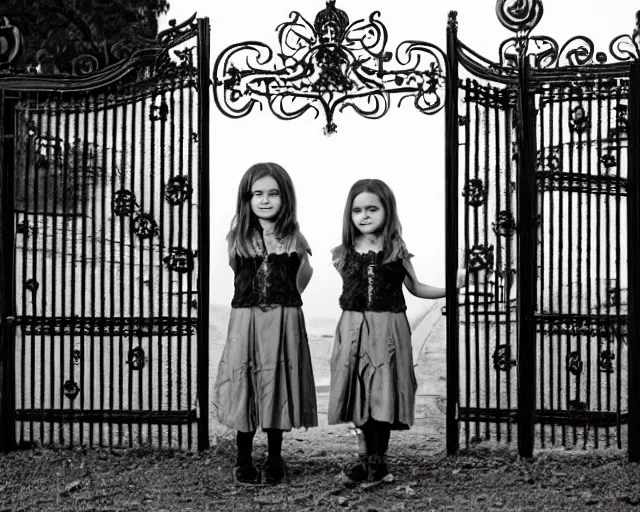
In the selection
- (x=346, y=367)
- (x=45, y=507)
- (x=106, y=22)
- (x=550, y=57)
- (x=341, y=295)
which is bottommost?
(x=45, y=507)

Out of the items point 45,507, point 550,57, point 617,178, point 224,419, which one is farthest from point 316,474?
point 550,57

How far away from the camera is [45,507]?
418 cm

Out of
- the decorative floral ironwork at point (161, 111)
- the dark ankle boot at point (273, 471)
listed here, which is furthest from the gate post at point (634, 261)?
the decorative floral ironwork at point (161, 111)

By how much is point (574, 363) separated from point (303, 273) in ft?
6.65

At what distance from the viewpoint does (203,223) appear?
495 cm

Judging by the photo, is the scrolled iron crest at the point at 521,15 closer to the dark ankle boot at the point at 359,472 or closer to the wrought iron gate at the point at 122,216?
the wrought iron gate at the point at 122,216

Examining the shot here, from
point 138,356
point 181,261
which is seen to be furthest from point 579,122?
point 138,356

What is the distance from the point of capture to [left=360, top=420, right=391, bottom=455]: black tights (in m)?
4.37

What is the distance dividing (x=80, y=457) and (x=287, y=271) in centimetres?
195

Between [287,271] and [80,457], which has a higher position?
[287,271]

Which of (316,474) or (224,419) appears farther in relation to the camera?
(316,474)

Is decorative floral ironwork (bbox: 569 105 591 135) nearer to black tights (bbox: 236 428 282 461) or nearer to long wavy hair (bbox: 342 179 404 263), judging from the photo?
long wavy hair (bbox: 342 179 404 263)

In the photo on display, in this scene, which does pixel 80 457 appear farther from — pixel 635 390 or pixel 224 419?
pixel 635 390

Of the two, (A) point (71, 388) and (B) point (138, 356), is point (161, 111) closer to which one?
(B) point (138, 356)
